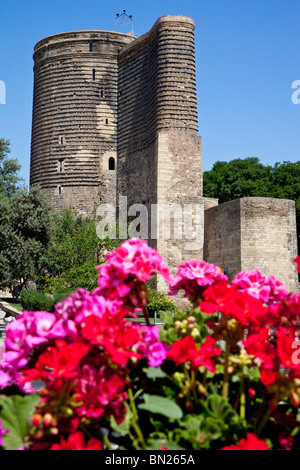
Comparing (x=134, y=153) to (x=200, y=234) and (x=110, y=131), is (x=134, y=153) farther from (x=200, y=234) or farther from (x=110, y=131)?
(x=200, y=234)

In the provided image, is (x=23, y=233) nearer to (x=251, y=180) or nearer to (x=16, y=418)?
(x=251, y=180)

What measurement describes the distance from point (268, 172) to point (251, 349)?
3915 centimetres

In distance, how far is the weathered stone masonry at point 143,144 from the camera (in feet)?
76.3

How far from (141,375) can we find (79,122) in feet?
93.3

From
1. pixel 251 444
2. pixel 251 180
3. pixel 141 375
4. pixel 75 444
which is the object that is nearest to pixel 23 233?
pixel 251 180

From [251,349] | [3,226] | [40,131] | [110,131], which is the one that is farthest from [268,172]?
[251,349]

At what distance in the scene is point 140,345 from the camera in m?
1.63

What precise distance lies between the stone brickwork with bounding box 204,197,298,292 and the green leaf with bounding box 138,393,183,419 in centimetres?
2131

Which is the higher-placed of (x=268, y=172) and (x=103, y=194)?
(x=268, y=172)

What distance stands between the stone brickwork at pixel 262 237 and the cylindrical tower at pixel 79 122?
8378 millimetres

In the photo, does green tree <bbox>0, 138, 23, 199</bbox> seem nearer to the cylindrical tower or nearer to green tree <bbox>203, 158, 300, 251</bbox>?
the cylindrical tower

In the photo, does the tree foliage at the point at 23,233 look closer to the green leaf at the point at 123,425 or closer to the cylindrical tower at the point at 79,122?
the cylindrical tower at the point at 79,122

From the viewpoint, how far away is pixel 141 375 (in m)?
1.82

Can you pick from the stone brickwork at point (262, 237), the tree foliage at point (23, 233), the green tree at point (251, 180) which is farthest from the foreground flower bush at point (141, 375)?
the green tree at point (251, 180)
